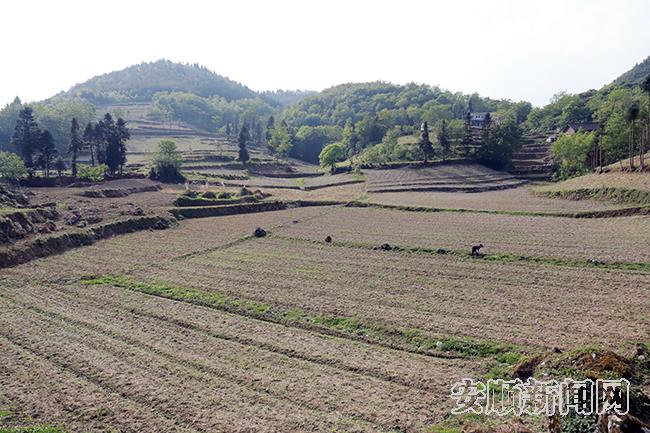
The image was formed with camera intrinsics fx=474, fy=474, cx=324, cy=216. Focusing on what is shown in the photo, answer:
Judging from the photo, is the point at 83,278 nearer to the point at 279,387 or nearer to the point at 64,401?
the point at 64,401

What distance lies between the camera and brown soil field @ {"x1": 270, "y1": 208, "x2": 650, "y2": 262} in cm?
2877

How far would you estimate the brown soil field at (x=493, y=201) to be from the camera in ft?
146

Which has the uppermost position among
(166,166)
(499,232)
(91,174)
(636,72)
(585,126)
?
(636,72)

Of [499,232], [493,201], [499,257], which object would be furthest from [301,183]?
[499,257]

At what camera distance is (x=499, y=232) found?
35.4 m

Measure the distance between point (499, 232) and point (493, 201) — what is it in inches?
714

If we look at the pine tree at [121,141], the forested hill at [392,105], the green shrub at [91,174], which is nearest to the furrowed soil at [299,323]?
the green shrub at [91,174]

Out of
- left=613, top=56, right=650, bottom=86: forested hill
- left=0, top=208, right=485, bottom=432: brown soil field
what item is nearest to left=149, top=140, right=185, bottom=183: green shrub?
left=0, top=208, right=485, bottom=432: brown soil field

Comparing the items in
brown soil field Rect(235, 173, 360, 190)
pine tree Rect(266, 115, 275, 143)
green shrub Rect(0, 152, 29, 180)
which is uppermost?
pine tree Rect(266, 115, 275, 143)

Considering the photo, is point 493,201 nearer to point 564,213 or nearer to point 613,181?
point 564,213

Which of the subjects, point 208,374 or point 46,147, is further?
point 46,147

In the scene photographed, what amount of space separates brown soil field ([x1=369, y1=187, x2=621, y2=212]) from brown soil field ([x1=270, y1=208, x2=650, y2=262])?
4.01 metres

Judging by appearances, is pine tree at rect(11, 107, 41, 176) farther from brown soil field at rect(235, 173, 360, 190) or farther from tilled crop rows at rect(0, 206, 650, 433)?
tilled crop rows at rect(0, 206, 650, 433)

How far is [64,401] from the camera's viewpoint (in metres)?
14.1
